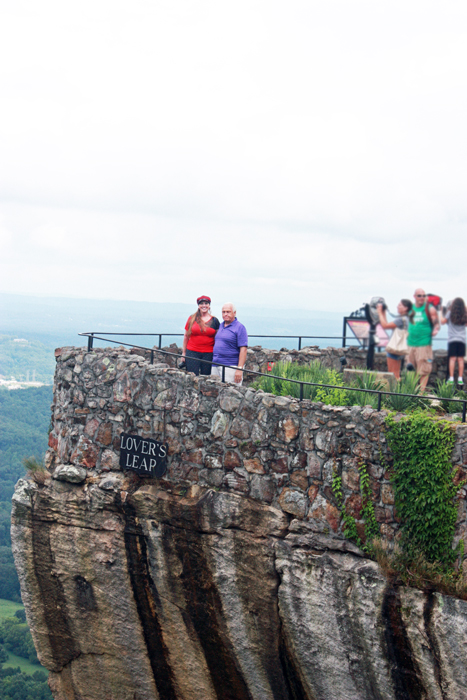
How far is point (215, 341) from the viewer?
9227 mm

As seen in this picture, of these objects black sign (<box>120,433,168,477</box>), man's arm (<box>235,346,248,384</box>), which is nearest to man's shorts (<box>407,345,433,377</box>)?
man's arm (<box>235,346,248,384</box>)

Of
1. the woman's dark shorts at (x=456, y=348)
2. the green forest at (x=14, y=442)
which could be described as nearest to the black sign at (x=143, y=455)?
the woman's dark shorts at (x=456, y=348)

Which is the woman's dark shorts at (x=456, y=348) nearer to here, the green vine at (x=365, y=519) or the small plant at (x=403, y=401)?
the small plant at (x=403, y=401)

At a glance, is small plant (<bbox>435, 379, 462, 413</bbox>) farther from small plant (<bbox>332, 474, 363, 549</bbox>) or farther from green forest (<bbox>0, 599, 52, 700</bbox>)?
green forest (<bbox>0, 599, 52, 700</bbox>)

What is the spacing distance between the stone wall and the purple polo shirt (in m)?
0.89

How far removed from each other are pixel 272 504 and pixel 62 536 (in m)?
3.34

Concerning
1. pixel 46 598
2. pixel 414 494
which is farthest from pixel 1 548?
pixel 414 494

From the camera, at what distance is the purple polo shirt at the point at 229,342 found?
9117 mm

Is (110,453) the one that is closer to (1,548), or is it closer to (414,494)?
(414,494)

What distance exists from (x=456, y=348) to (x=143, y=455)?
503 cm

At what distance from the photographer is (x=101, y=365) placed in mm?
9188

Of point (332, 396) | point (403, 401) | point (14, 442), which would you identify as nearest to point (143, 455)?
point (332, 396)

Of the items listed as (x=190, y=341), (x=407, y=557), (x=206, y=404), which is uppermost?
(x=190, y=341)

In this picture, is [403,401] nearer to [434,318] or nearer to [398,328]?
[434,318]
